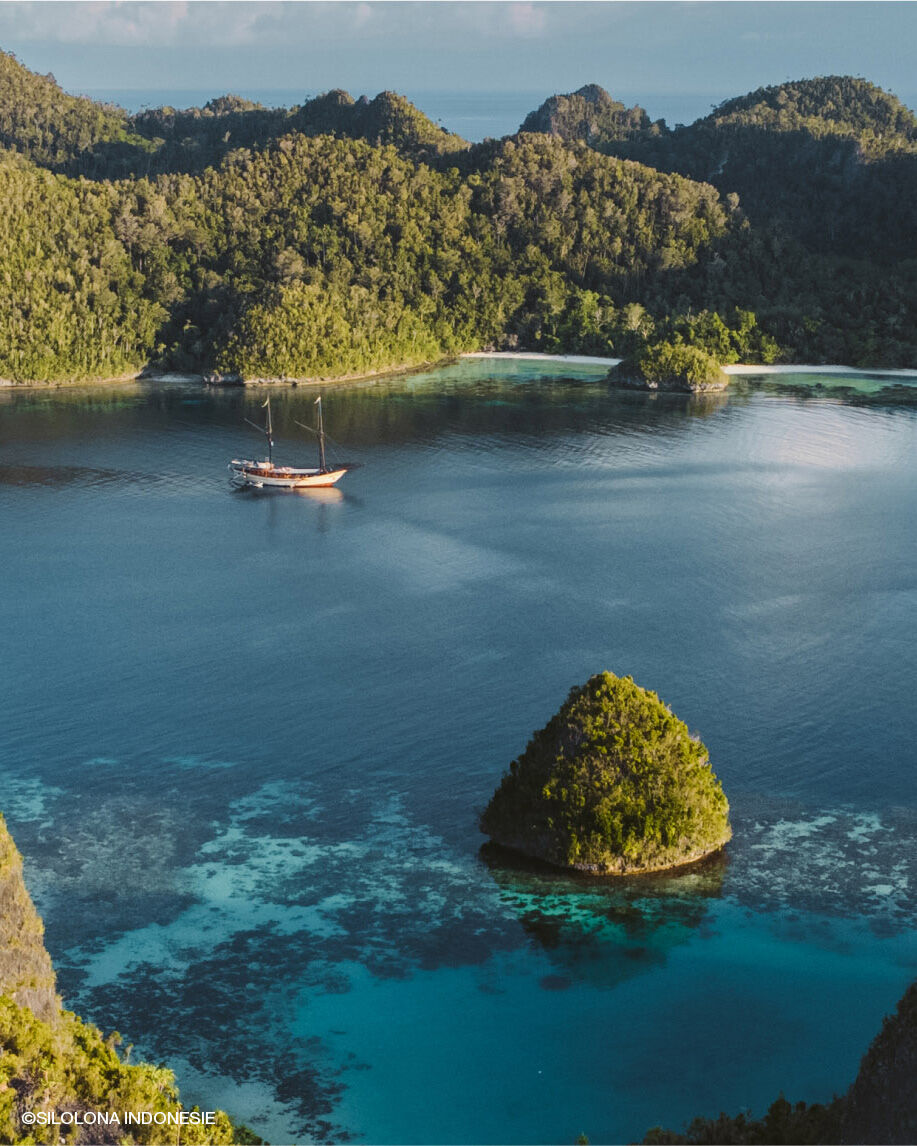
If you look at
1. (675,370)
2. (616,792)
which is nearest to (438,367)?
(675,370)

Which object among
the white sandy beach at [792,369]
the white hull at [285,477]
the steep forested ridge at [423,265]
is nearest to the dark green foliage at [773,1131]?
the white hull at [285,477]

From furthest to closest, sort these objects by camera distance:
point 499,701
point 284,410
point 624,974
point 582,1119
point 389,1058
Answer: point 284,410, point 499,701, point 624,974, point 389,1058, point 582,1119

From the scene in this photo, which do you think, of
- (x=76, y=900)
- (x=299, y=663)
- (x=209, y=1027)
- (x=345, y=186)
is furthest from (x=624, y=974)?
(x=345, y=186)

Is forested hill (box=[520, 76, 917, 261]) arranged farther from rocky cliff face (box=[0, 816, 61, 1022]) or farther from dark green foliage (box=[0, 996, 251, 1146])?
dark green foliage (box=[0, 996, 251, 1146])

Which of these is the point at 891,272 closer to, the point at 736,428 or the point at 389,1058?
the point at 736,428

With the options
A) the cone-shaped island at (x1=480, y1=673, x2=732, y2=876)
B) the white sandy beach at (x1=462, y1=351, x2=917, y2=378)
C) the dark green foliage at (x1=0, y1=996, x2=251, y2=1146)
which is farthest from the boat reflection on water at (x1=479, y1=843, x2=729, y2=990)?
the white sandy beach at (x1=462, y1=351, x2=917, y2=378)
